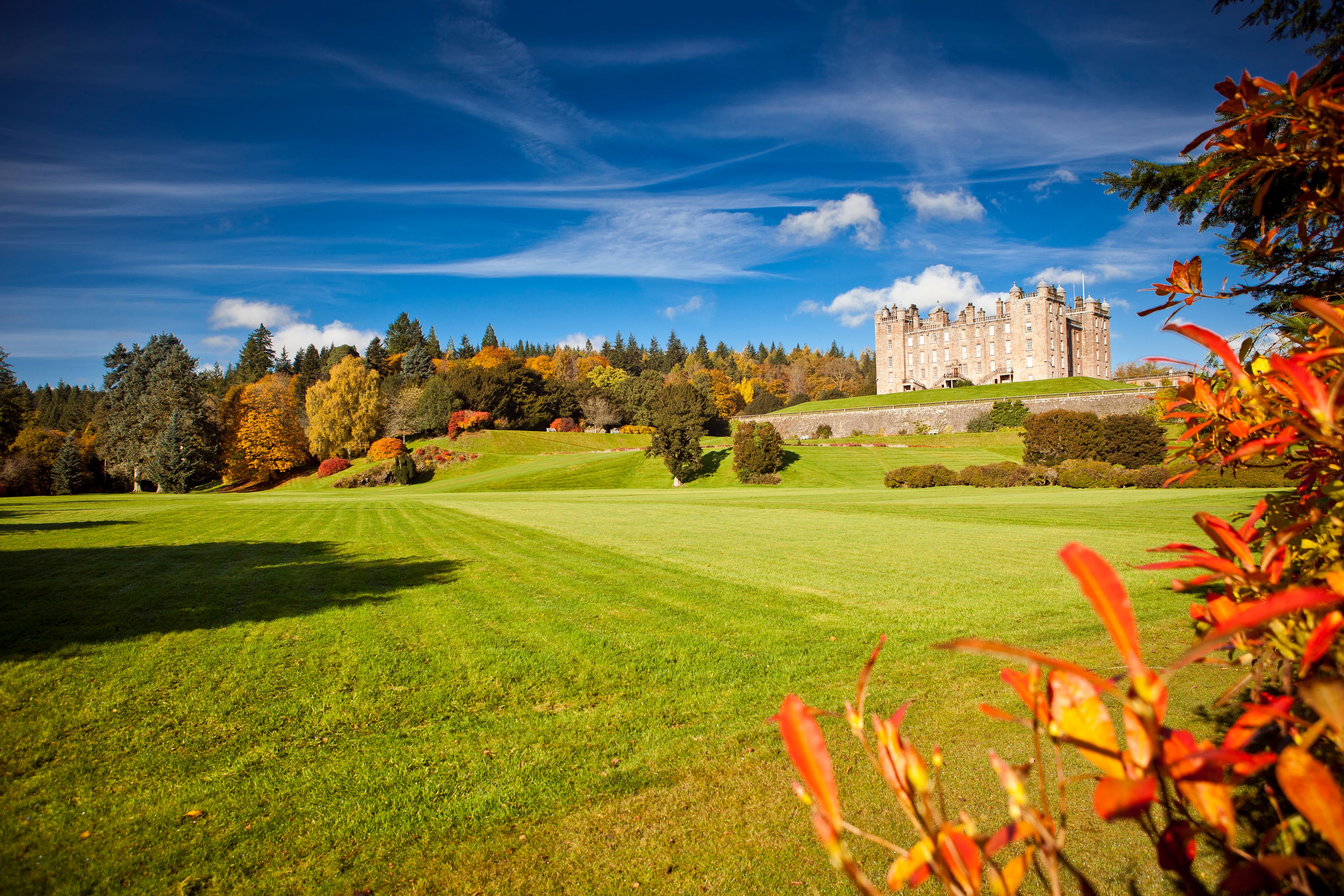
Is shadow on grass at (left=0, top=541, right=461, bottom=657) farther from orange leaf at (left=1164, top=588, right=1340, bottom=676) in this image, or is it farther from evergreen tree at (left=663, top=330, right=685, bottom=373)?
evergreen tree at (left=663, top=330, right=685, bottom=373)

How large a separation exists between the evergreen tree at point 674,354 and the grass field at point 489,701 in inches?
4171

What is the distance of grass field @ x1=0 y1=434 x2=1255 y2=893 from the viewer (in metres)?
3.18

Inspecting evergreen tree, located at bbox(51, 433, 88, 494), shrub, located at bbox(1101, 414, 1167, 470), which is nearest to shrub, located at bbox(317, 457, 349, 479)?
evergreen tree, located at bbox(51, 433, 88, 494)

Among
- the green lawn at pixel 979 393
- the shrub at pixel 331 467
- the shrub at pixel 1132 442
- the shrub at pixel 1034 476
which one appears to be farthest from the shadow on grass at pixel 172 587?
the green lawn at pixel 979 393

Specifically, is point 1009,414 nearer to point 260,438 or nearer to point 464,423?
point 464,423

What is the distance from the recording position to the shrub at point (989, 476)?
3192cm

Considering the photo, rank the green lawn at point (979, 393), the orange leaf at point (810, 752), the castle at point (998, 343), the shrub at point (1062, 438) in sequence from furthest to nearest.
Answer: the castle at point (998, 343)
the green lawn at point (979, 393)
the shrub at point (1062, 438)
the orange leaf at point (810, 752)

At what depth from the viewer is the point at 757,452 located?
40469 mm

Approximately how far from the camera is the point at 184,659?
5.95m

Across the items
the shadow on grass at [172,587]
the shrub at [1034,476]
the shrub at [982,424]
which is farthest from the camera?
the shrub at [982,424]

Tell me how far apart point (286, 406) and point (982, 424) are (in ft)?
192

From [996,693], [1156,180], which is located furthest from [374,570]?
[1156,180]

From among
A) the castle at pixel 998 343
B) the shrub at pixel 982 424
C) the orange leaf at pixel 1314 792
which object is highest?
the castle at pixel 998 343

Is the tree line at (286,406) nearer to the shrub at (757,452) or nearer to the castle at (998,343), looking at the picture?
the shrub at (757,452)
